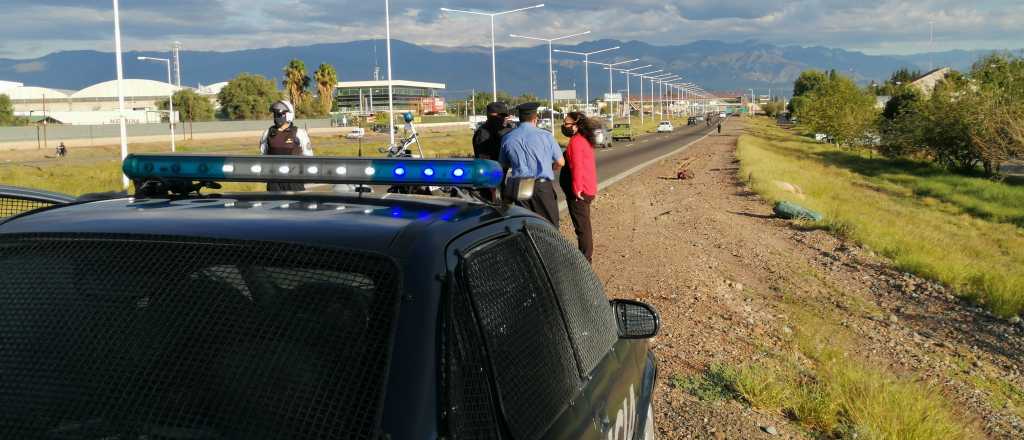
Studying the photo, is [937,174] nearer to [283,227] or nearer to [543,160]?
[543,160]

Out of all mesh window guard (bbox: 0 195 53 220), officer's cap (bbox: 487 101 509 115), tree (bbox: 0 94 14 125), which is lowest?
mesh window guard (bbox: 0 195 53 220)

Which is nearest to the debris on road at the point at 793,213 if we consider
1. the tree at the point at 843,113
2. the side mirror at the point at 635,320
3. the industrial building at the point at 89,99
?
the side mirror at the point at 635,320

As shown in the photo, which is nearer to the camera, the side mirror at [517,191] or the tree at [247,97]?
the side mirror at [517,191]

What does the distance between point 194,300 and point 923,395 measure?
5.33 meters

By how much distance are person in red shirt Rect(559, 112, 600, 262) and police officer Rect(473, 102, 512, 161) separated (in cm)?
83

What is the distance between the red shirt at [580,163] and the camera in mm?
9234

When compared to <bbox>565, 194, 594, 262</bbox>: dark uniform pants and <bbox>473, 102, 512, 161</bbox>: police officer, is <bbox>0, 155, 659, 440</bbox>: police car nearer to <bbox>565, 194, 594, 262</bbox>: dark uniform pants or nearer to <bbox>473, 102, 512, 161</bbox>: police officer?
<bbox>565, 194, 594, 262</bbox>: dark uniform pants

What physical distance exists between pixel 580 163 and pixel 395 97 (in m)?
152

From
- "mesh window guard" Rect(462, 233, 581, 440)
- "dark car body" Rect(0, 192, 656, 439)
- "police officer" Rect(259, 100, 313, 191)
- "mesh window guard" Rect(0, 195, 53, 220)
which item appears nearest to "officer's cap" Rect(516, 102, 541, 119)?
"police officer" Rect(259, 100, 313, 191)

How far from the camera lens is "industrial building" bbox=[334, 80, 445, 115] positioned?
15738 cm

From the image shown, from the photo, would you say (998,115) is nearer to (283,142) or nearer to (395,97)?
(283,142)

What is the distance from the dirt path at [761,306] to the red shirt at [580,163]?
1029mm

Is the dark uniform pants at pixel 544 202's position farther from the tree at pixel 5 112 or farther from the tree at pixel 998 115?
the tree at pixel 5 112

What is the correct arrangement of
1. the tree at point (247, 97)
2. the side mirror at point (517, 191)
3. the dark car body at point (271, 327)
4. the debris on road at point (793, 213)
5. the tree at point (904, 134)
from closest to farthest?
1. the dark car body at point (271, 327)
2. the side mirror at point (517, 191)
3. the debris on road at point (793, 213)
4. the tree at point (904, 134)
5. the tree at point (247, 97)
